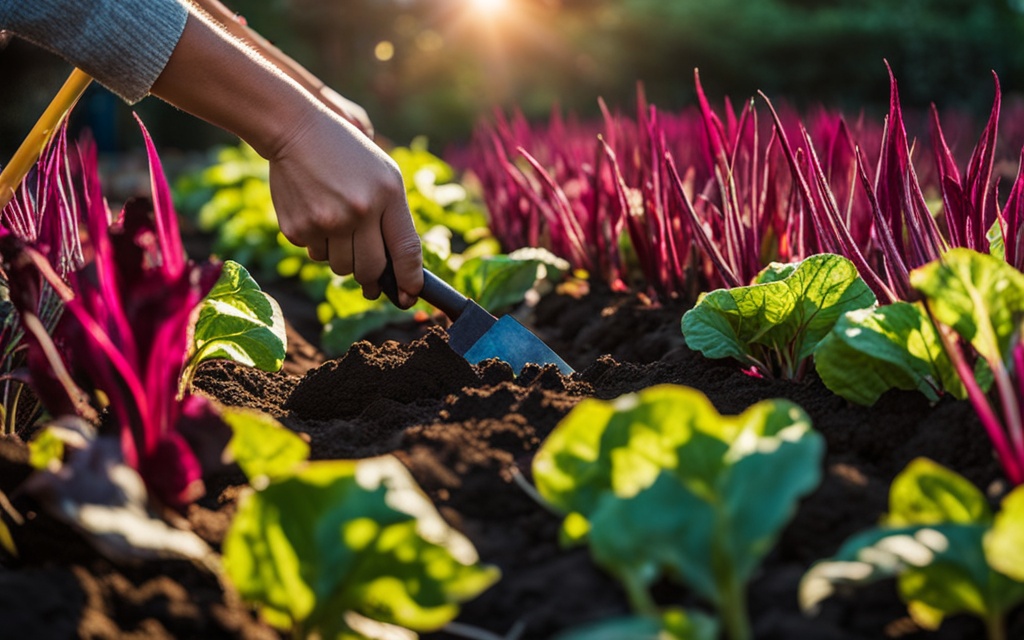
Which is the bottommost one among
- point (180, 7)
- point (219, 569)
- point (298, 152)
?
point (219, 569)

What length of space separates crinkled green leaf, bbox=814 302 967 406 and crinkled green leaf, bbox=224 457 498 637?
0.53 meters

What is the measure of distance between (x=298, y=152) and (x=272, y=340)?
266mm

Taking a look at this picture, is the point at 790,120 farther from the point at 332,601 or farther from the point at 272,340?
the point at 332,601

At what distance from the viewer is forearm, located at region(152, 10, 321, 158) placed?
122 cm

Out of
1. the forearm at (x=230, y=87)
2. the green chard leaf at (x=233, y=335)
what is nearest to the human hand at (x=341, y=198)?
the forearm at (x=230, y=87)

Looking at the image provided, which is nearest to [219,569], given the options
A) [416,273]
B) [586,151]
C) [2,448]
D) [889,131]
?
[2,448]

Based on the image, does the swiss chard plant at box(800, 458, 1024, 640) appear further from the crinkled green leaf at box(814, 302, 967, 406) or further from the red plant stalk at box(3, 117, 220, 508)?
the red plant stalk at box(3, 117, 220, 508)

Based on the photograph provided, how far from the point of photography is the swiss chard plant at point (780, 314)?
1.25 m

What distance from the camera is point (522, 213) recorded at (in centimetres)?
294

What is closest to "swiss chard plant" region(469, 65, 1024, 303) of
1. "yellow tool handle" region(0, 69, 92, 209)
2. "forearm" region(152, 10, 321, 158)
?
"forearm" region(152, 10, 321, 158)

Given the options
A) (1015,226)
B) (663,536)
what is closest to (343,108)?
(1015,226)

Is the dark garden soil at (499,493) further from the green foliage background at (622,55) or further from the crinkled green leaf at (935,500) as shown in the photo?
the green foliage background at (622,55)

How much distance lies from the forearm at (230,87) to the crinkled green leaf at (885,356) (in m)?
0.76

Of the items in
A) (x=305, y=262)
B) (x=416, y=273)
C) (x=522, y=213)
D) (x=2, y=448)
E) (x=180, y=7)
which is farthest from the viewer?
(x=305, y=262)
